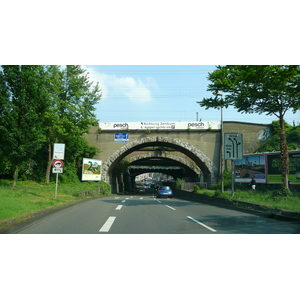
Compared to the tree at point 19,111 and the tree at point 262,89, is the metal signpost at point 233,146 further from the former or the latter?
the tree at point 19,111

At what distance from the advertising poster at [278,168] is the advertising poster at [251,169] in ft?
2.45

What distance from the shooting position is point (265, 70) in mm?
14031

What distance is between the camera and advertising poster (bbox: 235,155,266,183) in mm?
28031

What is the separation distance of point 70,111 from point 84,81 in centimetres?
449

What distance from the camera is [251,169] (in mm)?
29578

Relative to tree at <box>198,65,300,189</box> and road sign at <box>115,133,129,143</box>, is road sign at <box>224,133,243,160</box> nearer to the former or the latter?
tree at <box>198,65,300,189</box>

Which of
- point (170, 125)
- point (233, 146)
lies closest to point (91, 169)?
point (170, 125)

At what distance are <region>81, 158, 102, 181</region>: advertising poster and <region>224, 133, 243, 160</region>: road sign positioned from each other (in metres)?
21.5

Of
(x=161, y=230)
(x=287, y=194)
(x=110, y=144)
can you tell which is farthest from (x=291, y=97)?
(x=110, y=144)

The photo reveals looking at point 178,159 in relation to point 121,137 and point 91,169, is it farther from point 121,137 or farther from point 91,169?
point 91,169

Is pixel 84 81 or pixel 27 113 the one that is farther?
pixel 84 81

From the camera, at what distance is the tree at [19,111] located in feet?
70.2

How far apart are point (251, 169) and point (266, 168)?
2177mm

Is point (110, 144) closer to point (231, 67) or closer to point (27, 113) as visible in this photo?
point (27, 113)
